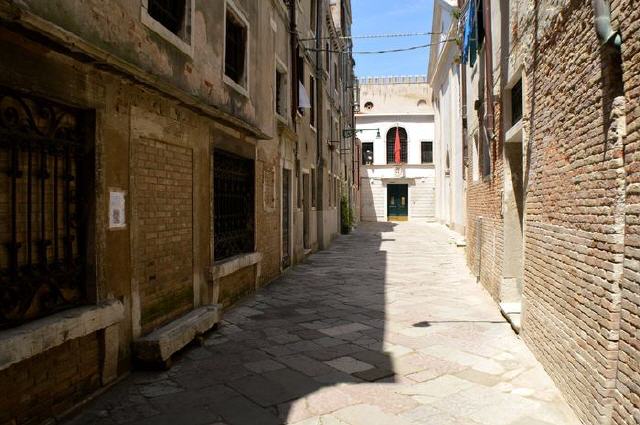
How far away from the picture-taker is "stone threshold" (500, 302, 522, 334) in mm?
6013

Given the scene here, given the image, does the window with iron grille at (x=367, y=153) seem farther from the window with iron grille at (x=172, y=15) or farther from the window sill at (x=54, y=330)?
the window sill at (x=54, y=330)

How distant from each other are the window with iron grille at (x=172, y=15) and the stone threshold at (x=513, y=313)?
5339 mm

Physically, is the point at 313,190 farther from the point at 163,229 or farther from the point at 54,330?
the point at 54,330

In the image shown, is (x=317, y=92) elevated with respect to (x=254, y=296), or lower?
elevated

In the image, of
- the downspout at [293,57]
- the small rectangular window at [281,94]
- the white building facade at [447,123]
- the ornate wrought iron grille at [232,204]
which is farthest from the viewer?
the white building facade at [447,123]

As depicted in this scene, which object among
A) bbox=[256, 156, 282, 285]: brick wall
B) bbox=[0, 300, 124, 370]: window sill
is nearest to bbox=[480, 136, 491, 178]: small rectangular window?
bbox=[256, 156, 282, 285]: brick wall

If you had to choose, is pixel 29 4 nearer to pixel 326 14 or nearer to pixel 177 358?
pixel 177 358

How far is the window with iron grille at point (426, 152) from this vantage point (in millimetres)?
35625

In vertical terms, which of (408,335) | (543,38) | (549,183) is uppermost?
(543,38)

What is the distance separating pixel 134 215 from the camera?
469 cm

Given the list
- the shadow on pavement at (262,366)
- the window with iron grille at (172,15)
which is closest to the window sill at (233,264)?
the shadow on pavement at (262,366)

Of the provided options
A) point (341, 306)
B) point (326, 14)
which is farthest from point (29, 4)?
point (326, 14)

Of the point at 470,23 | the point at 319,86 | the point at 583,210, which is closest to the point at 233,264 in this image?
the point at 583,210

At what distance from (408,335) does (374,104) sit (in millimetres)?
31898
